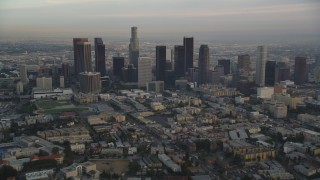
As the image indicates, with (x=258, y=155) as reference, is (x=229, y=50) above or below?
above

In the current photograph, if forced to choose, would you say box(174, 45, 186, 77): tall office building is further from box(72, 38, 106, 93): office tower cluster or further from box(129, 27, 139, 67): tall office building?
box(72, 38, 106, 93): office tower cluster

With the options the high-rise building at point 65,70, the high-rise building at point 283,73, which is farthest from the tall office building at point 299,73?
the high-rise building at point 65,70

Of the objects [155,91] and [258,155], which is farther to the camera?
[155,91]

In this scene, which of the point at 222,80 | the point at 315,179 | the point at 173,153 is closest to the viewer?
the point at 315,179

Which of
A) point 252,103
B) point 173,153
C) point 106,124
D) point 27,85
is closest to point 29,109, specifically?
point 106,124

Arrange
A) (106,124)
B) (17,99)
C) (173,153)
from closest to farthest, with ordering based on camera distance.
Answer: (173,153) < (106,124) < (17,99)

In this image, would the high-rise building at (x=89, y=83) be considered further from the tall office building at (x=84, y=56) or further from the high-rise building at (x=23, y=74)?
the high-rise building at (x=23, y=74)

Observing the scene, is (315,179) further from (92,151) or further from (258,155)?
(92,151)

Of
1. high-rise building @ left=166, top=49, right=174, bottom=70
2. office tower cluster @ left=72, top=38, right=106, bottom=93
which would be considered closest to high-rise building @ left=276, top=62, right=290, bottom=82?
high-rise building @ left=166, top=49, right=174, bottom=70
